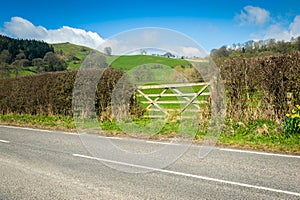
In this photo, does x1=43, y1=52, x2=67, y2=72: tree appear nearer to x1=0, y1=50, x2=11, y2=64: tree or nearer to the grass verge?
x1=0, y1=50, x2=11, y2=64: tree

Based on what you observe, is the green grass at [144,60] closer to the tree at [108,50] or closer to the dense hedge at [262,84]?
the tree at [108,50]

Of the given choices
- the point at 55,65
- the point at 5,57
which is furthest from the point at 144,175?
the point at 5,57

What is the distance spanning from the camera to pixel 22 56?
58.8m

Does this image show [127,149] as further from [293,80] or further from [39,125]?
[39,125]

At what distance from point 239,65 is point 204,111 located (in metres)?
2.36

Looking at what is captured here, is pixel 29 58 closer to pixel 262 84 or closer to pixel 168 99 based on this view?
pixel 168 99

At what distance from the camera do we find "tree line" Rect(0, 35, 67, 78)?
46.7 metres

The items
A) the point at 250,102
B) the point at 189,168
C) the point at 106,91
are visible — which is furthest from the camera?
the point at 106,91

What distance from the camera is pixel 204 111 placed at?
420 inches

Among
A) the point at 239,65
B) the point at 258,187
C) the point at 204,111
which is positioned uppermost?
the point at 239,65

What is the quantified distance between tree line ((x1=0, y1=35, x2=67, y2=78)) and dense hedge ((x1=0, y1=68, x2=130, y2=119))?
2483cm

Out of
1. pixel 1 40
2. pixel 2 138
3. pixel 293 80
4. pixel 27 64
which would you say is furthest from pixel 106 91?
pixel 1 40

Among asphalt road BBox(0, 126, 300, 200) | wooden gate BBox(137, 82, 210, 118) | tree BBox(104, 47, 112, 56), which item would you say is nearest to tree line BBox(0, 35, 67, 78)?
wooden gate BBox(137, 82, 210, 118)

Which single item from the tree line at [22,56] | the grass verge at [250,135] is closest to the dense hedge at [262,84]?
the grass verge at [250,135]
